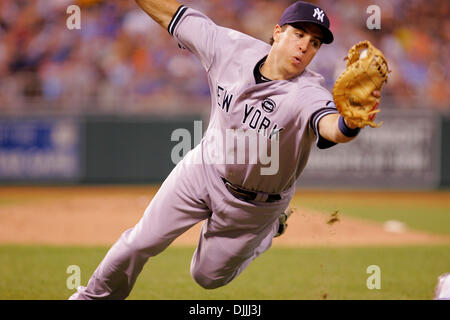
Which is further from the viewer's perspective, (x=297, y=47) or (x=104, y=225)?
(x=104, y=225)

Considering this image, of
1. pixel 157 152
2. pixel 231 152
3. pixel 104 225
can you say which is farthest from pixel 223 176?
pixel 157 152

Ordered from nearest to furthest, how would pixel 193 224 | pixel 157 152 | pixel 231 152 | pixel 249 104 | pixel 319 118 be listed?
pixel 319 118
pixel 249 104
pixel 231 152
pixel 193 224
pixel 157 152

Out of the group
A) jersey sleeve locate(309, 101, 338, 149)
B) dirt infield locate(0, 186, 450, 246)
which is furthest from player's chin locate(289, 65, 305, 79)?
dirt infield locate(0, 186, 450, 246)

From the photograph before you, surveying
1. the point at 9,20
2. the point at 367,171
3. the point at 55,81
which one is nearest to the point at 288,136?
the point at 367,171

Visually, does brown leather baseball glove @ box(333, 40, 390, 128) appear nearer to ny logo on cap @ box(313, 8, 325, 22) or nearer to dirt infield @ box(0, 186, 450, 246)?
ny logo on cap @ box(313, 8, 325, 22)

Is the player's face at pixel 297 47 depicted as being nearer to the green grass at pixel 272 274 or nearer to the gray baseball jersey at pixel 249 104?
the gray baseball jersey at pixel 249 104

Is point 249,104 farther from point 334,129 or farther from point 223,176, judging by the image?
point 334,129
